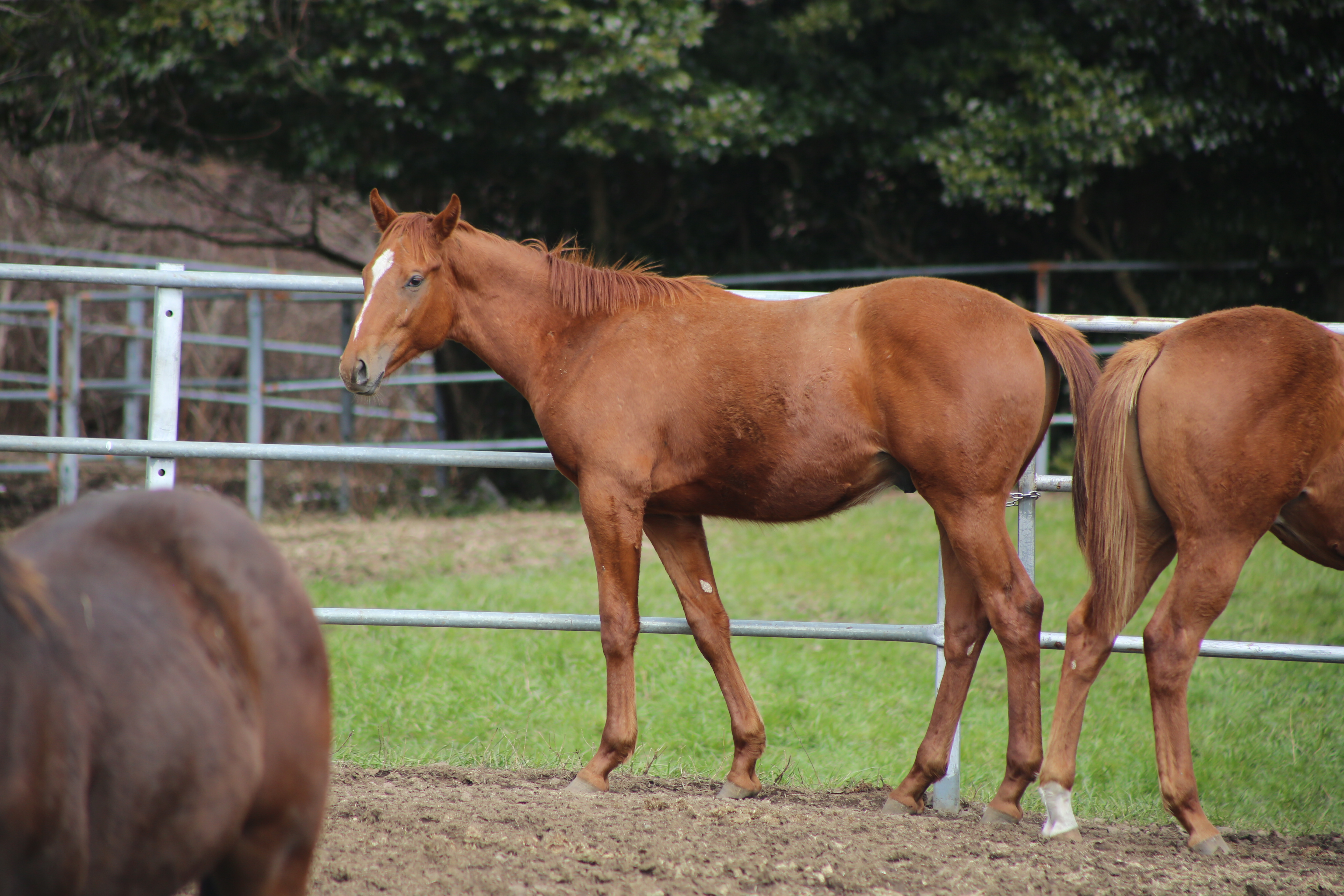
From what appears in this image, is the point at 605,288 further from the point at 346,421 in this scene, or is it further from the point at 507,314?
the point at 346,421

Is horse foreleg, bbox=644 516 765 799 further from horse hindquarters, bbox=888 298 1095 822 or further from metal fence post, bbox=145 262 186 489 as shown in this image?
metal fence post, bbox=145 262 186 489

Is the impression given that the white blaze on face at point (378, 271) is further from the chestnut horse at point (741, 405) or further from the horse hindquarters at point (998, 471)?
the horse hindquarters at point (998, 471)

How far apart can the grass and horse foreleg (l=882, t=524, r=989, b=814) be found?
18.9 inches

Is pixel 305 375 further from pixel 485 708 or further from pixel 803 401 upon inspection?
pixel 803 401

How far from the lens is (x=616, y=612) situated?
309 cm

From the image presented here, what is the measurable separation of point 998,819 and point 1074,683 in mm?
428

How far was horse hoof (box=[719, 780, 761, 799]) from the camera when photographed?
10.4 ft

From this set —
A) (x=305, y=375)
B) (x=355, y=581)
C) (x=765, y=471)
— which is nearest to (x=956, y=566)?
(x=765, y=471)

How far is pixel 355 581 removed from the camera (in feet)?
19.9

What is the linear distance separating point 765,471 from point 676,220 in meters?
6.83

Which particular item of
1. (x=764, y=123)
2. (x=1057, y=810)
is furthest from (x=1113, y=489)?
(x=764, y=123)

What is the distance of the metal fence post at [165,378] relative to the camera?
3.26 metres

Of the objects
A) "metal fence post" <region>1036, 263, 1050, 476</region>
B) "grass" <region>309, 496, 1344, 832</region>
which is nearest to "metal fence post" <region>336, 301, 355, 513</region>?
"grass" <region>309, 496, 1344, 832</region>

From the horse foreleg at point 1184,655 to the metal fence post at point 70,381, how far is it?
6813 millimetres
